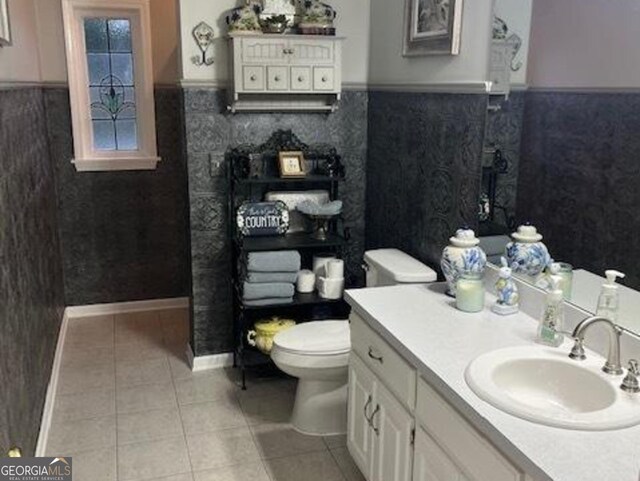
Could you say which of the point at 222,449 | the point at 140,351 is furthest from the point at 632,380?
the point at 140,351

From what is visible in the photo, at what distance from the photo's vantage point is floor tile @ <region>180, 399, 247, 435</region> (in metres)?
2.91

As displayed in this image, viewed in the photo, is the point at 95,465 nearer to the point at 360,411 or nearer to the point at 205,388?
the point at 205,388

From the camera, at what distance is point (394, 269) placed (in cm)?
269

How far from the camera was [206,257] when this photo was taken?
3350mm

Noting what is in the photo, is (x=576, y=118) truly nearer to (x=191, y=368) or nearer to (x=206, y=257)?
(x=206, y=257)

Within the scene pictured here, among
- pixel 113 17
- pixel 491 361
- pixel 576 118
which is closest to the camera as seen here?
pixel 491 361

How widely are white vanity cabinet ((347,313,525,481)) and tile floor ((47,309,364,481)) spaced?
0.44 meters

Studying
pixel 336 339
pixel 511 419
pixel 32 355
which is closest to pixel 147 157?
pixel 32 355

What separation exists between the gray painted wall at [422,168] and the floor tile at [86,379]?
1660 mm

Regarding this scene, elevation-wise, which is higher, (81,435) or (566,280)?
(566,280)

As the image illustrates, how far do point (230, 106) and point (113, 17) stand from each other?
1.46 meters

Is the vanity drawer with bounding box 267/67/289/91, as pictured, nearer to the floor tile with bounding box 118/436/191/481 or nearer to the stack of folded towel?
the stack of folded towel

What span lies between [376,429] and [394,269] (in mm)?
778

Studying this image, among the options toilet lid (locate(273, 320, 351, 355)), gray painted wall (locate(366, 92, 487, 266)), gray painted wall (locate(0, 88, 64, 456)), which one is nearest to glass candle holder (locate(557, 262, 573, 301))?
gray painted wall (locate(366, 92, 487, 266))
